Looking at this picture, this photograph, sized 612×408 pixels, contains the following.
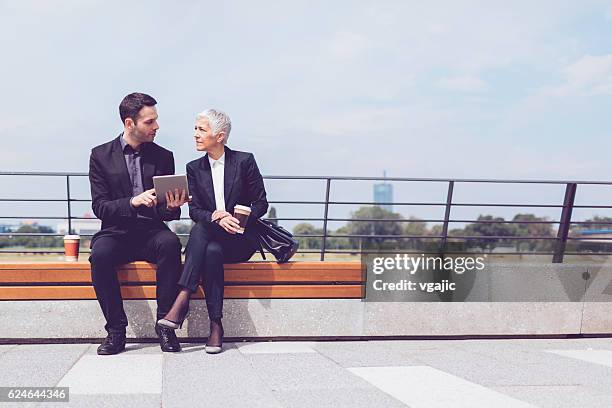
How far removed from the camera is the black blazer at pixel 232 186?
205 inches

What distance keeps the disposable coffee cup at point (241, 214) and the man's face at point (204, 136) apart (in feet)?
1.75

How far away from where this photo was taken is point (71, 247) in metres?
5.58

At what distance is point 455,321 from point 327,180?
6.76ft

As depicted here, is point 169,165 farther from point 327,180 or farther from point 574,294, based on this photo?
point 574,294

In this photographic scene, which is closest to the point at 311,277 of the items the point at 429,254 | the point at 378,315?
the point at 378,315

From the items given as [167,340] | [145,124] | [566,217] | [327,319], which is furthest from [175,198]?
[566,217]

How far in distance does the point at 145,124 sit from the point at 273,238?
1253mm

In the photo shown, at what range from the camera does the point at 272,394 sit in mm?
3678

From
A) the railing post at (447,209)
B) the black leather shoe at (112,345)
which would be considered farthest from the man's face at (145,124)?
the railing post at (447,209)

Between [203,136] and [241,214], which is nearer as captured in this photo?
[241,214]

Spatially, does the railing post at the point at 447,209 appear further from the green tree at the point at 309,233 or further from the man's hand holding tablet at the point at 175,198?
the man's hand holding tablet at the point at 175,198

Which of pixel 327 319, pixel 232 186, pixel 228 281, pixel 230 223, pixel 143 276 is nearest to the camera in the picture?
pixel 230 223

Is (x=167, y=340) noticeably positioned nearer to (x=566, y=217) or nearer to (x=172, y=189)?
(x=172, y=189)

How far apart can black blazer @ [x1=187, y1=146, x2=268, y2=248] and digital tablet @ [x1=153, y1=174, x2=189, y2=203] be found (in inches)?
12.4
